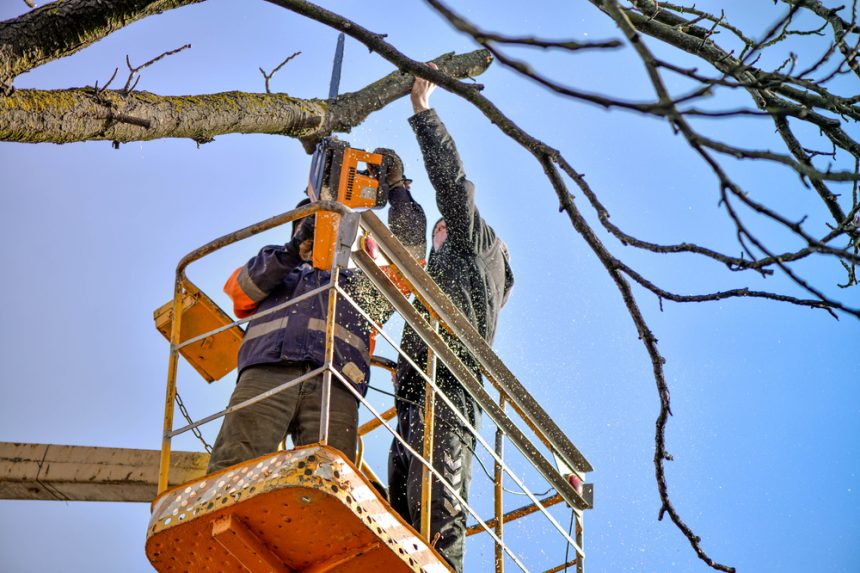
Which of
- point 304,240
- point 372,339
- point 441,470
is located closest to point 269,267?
point 304,240

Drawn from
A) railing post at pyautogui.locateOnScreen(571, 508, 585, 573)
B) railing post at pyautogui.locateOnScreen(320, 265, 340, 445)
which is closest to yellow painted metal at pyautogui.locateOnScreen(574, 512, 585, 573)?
railing post at pyautogui.locateOnScreen(571, 508, 585, 573)

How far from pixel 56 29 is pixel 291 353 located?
1.76 m

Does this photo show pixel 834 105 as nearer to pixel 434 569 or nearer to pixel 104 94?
pixel 434 569

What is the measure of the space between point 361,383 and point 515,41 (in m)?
2.86

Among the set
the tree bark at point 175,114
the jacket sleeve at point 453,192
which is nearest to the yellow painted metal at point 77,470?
the tree bark at point 175,114

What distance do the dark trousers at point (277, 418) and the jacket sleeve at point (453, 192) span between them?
1110mm

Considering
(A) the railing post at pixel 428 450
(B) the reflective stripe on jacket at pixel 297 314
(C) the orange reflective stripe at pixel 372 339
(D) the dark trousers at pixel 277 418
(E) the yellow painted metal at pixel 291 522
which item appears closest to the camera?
(E) the yellow painted metal at pixel 291 522

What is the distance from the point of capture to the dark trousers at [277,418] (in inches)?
189

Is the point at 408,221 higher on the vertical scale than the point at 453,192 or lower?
higher

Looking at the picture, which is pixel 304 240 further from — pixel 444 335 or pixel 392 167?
pixel 392 167

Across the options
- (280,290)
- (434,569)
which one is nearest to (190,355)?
(280,290)

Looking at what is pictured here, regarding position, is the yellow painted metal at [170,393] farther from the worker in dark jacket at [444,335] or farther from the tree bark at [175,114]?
the worker in dark jacket at [444,335]

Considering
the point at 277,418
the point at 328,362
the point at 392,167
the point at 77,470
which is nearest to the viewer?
the point at 328,362

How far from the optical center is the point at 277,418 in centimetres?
488
